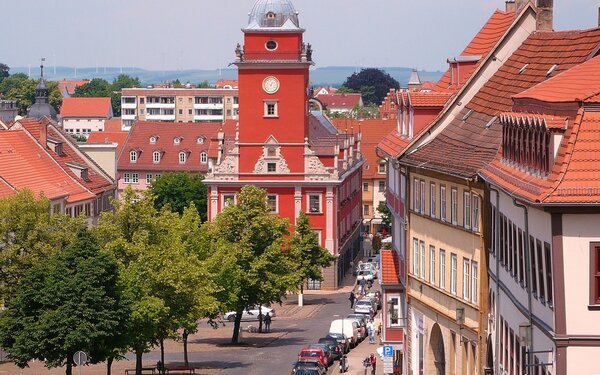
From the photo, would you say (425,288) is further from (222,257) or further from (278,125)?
(278,125)

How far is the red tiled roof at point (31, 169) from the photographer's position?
11469 cm

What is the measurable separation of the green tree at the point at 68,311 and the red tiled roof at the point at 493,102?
51.8 ft

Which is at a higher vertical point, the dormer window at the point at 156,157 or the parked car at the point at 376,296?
the dormer window at the point at 156,157

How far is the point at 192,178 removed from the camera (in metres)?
156

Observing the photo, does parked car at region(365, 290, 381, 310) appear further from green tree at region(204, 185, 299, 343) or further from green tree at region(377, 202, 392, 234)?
green tree at region(377, 202, 392, 234)

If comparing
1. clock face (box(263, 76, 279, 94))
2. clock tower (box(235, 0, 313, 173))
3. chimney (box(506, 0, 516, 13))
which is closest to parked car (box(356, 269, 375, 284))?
clock tower (box(235, 0, 313, 173))

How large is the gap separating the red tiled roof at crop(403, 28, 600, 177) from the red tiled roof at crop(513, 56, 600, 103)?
5.97 metres

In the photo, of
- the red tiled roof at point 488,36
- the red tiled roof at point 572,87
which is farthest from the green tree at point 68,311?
the red tiled roof at point 572,87

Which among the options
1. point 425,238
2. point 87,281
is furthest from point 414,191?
point 87,281

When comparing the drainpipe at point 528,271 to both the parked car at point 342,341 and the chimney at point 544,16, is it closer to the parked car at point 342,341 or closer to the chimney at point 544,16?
the chimney at point 544,16

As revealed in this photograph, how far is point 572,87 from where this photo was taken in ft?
108

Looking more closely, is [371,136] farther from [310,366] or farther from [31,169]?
[310,366]

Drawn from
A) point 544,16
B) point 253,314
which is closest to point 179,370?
point 253,314

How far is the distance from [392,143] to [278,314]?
5031cm
